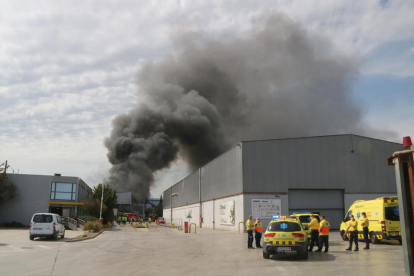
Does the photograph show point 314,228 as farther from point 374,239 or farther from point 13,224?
point 13,224

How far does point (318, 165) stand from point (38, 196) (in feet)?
106

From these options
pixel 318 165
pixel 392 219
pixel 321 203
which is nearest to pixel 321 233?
pixel 392 219

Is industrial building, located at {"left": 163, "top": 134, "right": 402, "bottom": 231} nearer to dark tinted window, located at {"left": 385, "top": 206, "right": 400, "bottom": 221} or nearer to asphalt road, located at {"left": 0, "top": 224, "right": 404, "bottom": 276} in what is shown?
dark tinted window, located at {"left": 385, "top": 206, "right": 400, "bottom": 221}

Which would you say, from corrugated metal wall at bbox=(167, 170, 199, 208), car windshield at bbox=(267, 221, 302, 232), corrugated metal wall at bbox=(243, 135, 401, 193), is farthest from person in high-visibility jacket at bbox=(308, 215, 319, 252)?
corrugated metal wall at bbox=(167, 170, 199, 208)

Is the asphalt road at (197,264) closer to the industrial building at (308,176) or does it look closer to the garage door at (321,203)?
the industrial building at (308,176)

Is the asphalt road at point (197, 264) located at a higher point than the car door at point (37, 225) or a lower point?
lower

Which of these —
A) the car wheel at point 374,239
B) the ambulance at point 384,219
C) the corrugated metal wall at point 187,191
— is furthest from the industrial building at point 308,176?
the corrugated metal wall at point 187,191

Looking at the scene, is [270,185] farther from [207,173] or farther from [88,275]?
[88,275]

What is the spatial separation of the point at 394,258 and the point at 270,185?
18192 millimetres

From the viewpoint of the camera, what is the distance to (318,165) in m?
31.2

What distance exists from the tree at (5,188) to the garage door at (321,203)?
103 feet

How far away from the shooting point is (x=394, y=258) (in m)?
12.3

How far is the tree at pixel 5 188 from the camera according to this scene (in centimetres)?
4072

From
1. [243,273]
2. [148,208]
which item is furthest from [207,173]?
[148,208]
